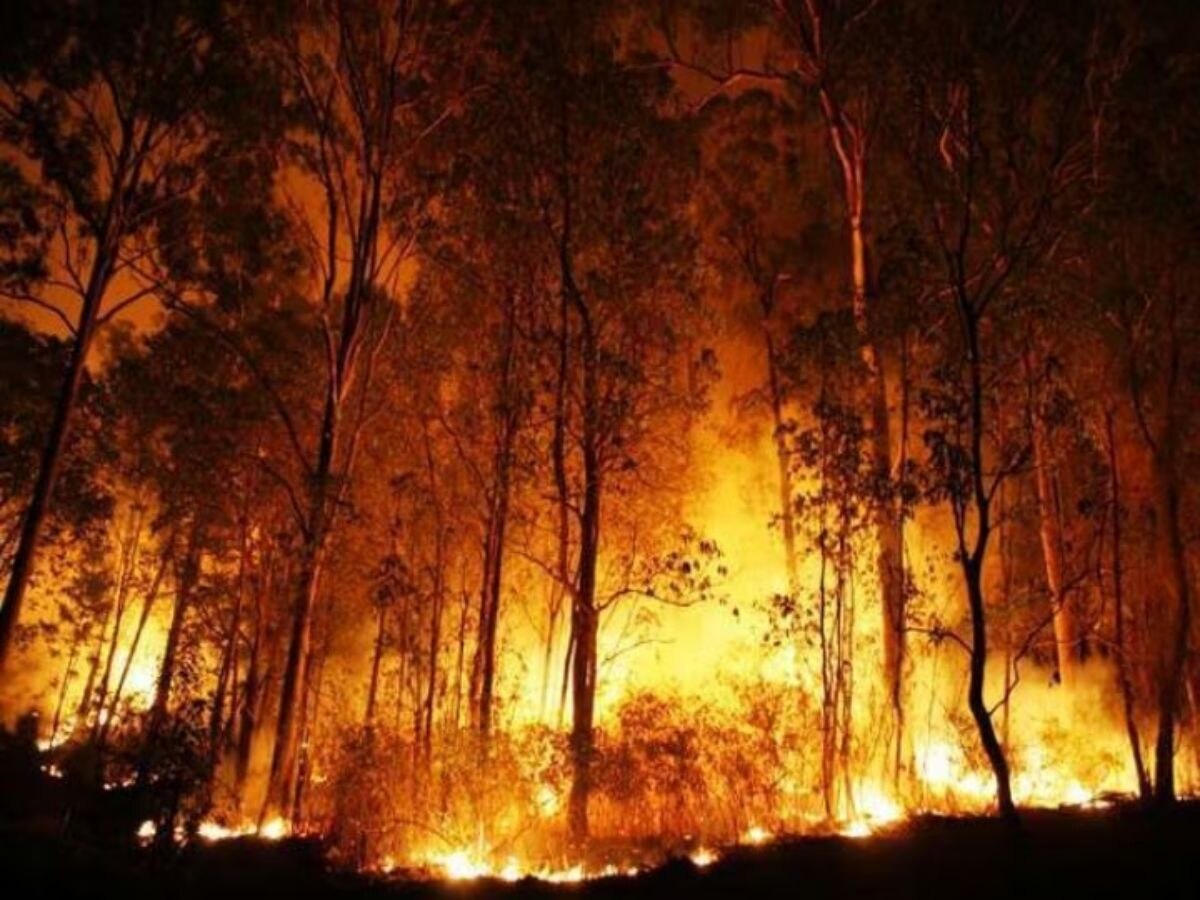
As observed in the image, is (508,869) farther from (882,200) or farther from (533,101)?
(882,200)

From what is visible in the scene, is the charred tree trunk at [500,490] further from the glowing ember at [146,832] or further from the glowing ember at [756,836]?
the glowing ember at [146,832]

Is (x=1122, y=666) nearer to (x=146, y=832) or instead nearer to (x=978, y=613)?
(x=978, y=613)

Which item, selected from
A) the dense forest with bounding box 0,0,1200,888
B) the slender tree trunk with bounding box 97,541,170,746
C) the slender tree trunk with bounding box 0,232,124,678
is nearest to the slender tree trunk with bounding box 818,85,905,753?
the dense forest with bounding box 0,0,1200,888

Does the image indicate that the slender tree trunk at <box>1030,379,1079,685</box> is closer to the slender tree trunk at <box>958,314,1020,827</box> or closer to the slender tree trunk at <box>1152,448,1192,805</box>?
the slender tree trunk at <box>1152,448,1192,805</box>

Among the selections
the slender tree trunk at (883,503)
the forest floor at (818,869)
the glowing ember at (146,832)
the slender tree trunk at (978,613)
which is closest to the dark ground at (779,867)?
the forest floor at (818,869)

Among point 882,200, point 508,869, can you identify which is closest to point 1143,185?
point 882,200

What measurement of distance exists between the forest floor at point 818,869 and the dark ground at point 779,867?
12 mm

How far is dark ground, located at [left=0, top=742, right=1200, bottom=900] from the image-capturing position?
7090mm

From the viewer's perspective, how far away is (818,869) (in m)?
8.32

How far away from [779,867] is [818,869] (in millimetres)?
322

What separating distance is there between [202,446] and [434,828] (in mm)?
6842

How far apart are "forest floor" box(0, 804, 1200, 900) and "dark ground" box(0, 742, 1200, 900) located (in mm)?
12

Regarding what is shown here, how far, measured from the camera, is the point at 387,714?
12164 mm

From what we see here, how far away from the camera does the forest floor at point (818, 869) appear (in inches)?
283
